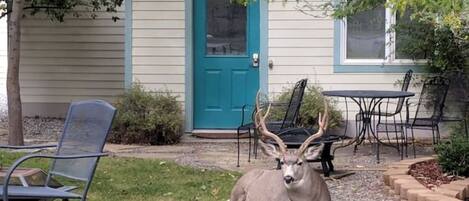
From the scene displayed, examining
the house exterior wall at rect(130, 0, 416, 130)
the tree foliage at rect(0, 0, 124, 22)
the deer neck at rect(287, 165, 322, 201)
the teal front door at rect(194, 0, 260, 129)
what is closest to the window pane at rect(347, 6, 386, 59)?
the house exterior wall at rect(130, 0, 416, 130)

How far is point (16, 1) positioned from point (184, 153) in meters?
2.45

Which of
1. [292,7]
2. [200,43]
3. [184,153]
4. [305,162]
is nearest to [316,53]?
[292,7]

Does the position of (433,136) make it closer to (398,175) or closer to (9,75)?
(398,175)

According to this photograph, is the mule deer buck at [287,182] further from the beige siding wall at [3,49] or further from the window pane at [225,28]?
the beige siding wall at [3,49]

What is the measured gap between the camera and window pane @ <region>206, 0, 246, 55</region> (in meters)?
10.1

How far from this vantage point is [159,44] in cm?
Result: 1005

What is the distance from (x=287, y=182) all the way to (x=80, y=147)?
147cm

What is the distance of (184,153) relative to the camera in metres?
8.73

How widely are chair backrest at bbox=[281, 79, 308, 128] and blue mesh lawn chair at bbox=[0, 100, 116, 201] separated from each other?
315 centimetres

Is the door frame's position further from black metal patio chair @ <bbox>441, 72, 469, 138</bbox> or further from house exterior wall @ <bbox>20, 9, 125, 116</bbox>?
black metal patio chair @ <bbox>441, 72, 469, 138</bbox>

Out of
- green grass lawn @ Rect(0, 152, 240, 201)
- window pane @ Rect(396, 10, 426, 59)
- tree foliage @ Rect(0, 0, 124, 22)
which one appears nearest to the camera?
green grass lawn @ Rect(0, 152, 240, 201)

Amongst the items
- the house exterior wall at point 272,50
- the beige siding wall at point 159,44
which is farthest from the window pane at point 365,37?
the beige siding wall at point 159,44

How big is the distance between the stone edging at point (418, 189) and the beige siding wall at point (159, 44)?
4095 millimetres

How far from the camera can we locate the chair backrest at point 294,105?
7855 mm
